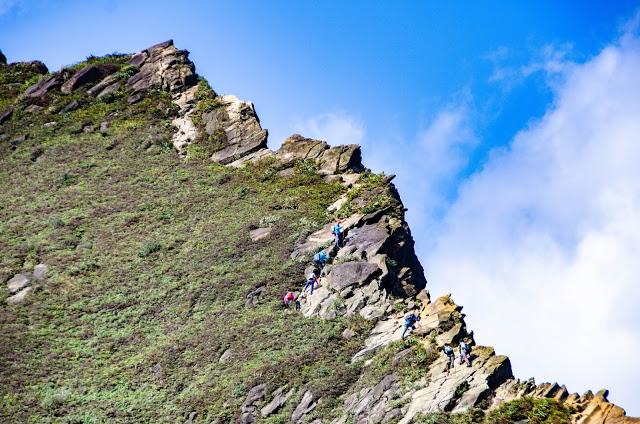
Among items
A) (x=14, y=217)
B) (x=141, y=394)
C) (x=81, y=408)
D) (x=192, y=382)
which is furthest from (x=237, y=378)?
(x=14, y=217)

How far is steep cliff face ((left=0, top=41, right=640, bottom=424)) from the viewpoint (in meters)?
26.5

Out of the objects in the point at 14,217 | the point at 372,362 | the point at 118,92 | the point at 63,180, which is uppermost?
the point at 118,92

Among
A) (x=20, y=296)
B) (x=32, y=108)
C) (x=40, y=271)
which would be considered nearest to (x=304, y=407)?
(x=20, y=296)

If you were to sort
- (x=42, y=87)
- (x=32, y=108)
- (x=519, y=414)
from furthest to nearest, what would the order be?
Answer: (x=42, y=87) < (x=32, y=108) < (x=519, y=414)

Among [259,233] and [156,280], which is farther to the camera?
[259,233]

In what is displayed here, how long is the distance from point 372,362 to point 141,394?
1273 cm

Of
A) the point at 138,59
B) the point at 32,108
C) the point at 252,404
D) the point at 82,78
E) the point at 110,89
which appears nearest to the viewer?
the point at 252,404

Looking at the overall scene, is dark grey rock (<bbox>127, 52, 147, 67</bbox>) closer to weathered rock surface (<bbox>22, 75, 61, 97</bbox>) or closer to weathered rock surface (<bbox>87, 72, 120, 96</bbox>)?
weathered rock surface (<bbox>87, 72, 120, 96</bbox>)

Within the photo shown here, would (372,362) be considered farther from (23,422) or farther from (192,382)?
(23,422)

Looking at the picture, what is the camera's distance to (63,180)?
177 feet

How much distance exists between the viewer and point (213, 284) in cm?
3922

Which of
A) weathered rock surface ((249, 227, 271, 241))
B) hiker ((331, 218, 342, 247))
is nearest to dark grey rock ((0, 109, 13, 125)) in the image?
weathered rock surface ((249, 227, 271, 241))

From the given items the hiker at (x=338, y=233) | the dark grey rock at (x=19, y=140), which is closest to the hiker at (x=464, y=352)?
the hiker at (x=338, y=233)

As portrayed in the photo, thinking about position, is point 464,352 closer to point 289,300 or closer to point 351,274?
point 351,274
